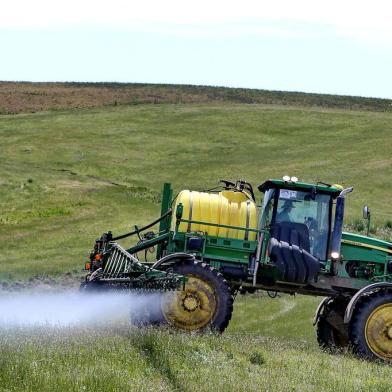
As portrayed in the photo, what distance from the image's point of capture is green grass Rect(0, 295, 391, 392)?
36.1 feet

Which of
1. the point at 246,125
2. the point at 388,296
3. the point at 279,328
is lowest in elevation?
the point at 279,328

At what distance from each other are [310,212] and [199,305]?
2840mm

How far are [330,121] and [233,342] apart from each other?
61637mm

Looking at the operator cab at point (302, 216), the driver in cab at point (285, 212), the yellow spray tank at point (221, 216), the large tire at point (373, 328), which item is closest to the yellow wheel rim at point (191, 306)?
the yellow spray tank at point (221, 216)

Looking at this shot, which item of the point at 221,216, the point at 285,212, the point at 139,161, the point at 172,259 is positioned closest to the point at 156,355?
the point at 172,259

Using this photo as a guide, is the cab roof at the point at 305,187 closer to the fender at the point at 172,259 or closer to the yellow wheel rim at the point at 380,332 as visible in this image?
the fender at the point at 172,259

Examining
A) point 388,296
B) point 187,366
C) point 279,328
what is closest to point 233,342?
point 187,366

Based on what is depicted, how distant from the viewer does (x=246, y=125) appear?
72.6m

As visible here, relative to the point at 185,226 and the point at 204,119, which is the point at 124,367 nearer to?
the point at 185,226

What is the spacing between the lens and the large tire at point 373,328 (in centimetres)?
1631

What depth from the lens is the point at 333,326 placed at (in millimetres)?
18578

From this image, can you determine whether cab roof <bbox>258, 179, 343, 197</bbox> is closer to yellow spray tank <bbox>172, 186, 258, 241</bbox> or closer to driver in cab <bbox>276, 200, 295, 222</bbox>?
driver in cab <bbox>276, 200, 295, 222</bbox>

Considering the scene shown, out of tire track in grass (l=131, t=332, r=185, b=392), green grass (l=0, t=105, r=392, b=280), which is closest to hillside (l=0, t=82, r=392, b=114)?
green grass (l=0, t=105, r=392, b=280)

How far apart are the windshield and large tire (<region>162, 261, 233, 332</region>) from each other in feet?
6.41
